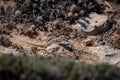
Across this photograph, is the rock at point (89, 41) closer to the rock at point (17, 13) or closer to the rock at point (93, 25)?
the rock at point (93, 25)

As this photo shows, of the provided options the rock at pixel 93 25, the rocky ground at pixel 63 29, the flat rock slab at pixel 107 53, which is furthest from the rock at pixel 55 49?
the rock at pixel 93 25

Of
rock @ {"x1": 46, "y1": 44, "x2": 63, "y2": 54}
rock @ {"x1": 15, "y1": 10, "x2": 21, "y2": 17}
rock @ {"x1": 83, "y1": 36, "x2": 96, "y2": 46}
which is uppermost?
rock @ {"x1": 15, "y1": 10, "x2": 21, "y2": 17}

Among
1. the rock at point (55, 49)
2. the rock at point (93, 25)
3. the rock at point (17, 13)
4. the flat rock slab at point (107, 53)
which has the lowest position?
the flat rock slab at point (107, 53)

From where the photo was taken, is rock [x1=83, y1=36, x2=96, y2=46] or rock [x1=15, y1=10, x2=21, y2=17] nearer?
rock [x1=83, y1=36, x2=96, y2=46]

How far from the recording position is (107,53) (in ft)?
26.4

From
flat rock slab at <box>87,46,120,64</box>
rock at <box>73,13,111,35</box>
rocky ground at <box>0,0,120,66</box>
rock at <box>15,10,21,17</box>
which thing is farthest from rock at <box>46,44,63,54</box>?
rock at <box>15,10,21,17</box>

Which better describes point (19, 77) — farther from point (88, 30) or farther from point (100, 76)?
point (88, 30)

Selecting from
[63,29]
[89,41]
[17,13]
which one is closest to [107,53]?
[89,41]

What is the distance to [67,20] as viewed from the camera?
31.6 feet

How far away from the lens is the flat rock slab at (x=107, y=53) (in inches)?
308

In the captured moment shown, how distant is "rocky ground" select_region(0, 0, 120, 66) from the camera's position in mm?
8148

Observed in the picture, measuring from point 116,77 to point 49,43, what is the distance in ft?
12.9

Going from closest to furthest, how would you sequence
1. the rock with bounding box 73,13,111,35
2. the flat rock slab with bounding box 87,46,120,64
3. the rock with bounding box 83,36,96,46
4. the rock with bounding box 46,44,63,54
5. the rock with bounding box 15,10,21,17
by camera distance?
1. the flat rock slab with bounding box 87,46,120,64
2. the rock with bounding box 46,44,63,54
3. the rock with bounding box 83,36,96,46
4. the rock with bounding box 73,13,111,35
5. the rock with bounding box 15,10,21,17

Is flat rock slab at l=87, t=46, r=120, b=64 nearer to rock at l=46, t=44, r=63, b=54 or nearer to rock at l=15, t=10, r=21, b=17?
rock at l=46, t=44, r=63, b=54
